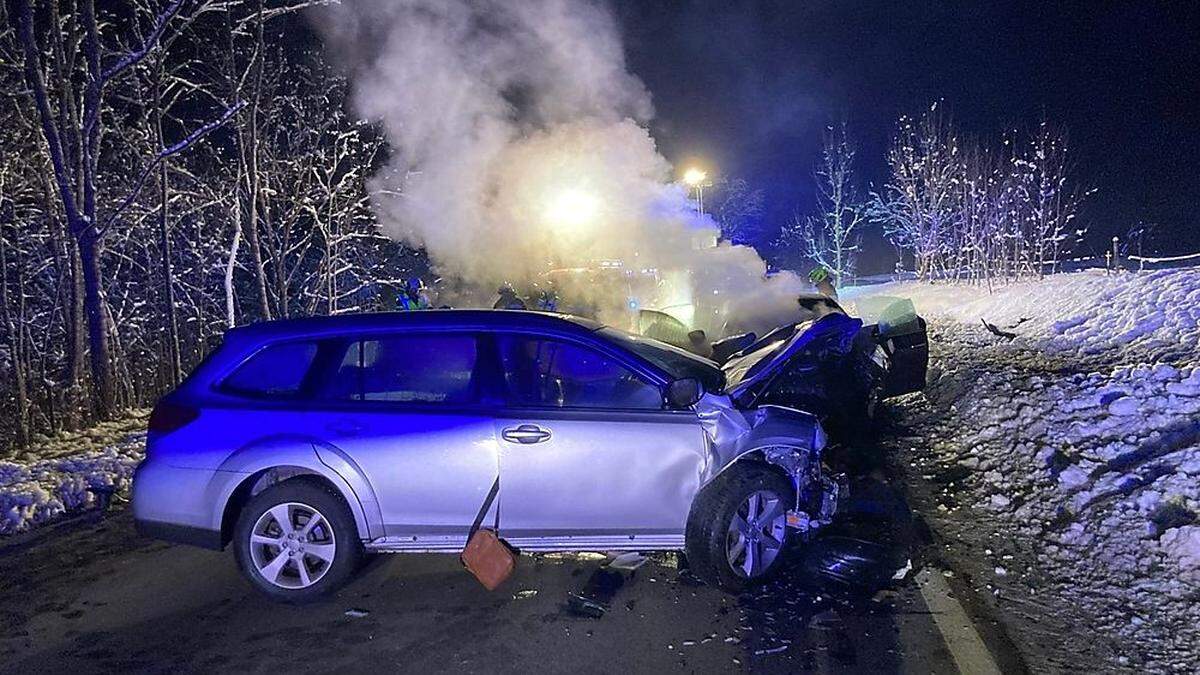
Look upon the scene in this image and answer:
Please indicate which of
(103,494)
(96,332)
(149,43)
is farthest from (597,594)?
(149,43)

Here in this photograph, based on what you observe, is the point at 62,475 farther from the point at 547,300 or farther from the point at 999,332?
the point at 999,332

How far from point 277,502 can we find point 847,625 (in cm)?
321

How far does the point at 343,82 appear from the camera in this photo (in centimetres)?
Answer: 1906

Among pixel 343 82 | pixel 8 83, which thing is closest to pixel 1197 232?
pixel 343 82

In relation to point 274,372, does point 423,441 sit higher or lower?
lower

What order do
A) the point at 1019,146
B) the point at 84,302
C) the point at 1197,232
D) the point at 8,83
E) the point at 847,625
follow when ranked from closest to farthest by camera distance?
the point at 847,625
the point at 84,302
the point at 8,83
the point at 1019,146
the point at 1197,232

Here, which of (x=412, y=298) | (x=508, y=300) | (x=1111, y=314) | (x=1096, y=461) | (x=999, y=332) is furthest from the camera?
(x=999, y=332)

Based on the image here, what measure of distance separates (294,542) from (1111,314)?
12.5 m

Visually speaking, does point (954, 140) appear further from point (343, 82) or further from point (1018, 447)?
point (1018, 447)

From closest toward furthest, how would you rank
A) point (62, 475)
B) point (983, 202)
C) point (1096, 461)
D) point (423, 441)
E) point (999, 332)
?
point (423, 441), point (1096, 461), point (62, 475), point (999, 332), point (983, 202)

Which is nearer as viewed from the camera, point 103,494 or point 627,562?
point 627,562

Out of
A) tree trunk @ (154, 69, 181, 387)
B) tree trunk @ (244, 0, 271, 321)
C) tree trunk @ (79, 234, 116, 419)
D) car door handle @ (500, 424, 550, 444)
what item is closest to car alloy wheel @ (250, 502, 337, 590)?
car door handle @ (500, 424, 550, 444)

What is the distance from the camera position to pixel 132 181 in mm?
19188

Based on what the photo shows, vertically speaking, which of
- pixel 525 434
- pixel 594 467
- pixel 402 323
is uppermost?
pixel 402 323
